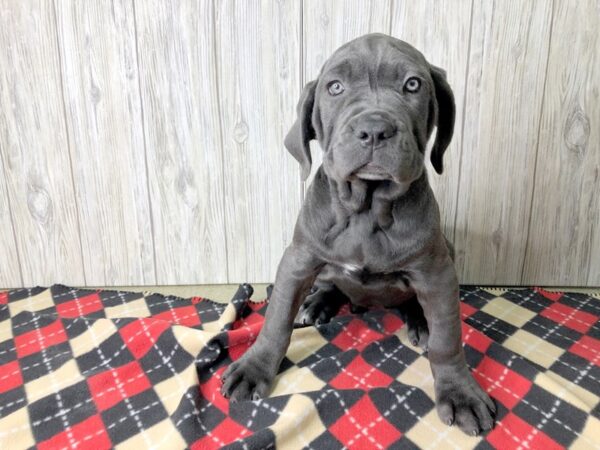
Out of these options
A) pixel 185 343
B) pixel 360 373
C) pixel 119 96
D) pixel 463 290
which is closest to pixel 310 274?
pixel 360 373

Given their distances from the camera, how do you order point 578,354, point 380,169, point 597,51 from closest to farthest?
point 380,169
point 578,354
point 597,51

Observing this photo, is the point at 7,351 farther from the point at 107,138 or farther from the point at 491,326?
the point at 491,326

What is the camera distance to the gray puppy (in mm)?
1605

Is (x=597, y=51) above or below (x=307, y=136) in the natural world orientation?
above

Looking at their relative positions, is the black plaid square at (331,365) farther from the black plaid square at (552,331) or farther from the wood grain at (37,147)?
the wood grain at (37,147)

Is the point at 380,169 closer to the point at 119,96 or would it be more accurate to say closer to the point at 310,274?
the point at 310,274

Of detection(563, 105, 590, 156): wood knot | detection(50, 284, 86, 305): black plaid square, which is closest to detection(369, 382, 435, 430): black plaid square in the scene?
detection(563, 105, 590, 156): wood knot

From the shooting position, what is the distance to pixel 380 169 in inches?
62.0

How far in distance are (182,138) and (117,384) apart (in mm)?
1361

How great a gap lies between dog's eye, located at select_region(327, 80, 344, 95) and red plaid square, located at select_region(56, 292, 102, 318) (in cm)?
177

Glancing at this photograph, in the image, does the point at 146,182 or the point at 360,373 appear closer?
the point at 360,373

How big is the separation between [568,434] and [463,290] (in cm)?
122

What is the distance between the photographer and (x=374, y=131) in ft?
4.96

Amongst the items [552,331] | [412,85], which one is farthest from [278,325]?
[552,331]
